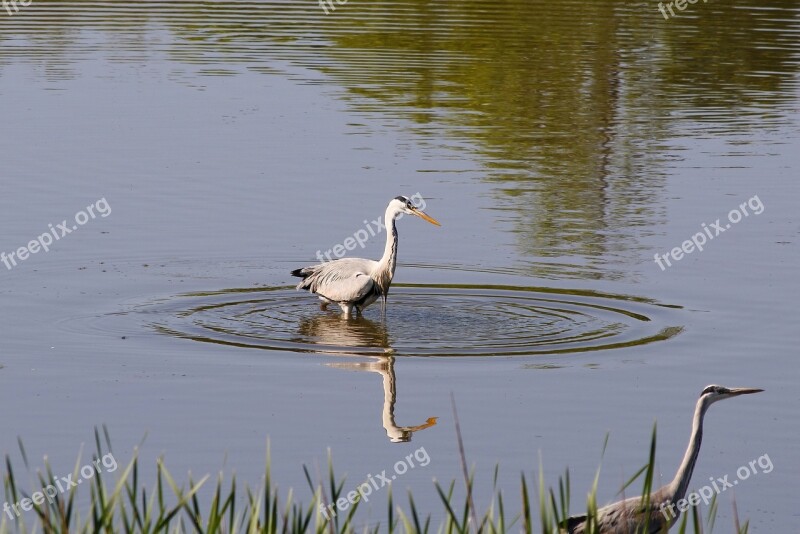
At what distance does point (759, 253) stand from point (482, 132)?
29.5ft

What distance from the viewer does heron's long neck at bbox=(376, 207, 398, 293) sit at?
14008 millimetres

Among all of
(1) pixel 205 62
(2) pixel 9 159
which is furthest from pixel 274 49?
(2) pixel 9 159

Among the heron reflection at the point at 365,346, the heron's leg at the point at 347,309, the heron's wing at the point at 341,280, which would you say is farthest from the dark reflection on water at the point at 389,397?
the heron's leg at the point at 347,309

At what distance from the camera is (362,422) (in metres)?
10.4

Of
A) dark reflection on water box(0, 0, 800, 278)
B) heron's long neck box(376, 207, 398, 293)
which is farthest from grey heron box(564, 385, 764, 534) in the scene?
dark reflection on water box(0, 0, 800, 278)

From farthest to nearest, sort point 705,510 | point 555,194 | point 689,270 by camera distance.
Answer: point 555,194 < point 689,270 < point 705,510

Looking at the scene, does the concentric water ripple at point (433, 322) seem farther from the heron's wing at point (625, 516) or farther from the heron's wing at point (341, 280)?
the heron's wing at point (625, 516)

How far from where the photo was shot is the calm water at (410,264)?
10.1m

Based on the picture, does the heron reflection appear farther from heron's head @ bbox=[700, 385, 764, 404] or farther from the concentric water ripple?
heron's head @ bbox=[700, 385, 764, 404]

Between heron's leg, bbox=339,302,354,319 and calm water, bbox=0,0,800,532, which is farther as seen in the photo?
heron's leg, bbox=339,302,354,319

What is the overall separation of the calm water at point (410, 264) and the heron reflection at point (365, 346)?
48 mm

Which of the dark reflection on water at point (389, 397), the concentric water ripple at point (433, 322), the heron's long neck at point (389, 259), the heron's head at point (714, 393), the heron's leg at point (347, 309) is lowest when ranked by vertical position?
the heron's leg at point (347, 309)

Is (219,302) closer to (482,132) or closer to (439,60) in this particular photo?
(482,132)

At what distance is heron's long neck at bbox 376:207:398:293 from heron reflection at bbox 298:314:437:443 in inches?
15.8
